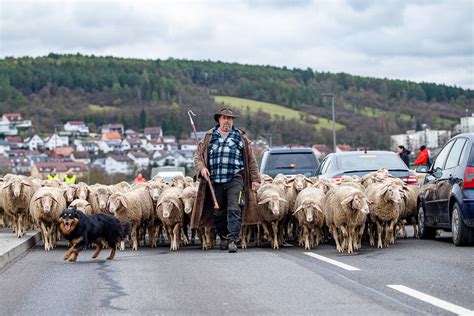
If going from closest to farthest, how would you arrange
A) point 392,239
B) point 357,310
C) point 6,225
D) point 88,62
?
point 357,310 < point 392,239 < point 6,225 < point 88,62

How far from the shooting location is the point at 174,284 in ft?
36.9

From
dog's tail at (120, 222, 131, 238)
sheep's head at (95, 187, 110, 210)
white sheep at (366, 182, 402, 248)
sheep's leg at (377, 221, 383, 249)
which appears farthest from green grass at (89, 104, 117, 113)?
sheep's leg at (377, 221, 383, 249)

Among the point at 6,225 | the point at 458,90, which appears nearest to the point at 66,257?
the point at 6,225

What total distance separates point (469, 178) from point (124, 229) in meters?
5.60

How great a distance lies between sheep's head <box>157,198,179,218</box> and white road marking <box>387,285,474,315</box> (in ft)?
25.9

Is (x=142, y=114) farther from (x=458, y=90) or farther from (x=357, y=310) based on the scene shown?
(x=357, y=310)

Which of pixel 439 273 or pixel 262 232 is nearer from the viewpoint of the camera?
pixel 439 273

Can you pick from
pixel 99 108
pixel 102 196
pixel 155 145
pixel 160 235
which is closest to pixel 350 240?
pixel 160 235

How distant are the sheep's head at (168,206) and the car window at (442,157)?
466cm

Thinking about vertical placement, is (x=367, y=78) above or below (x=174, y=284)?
above

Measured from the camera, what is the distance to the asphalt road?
9250mm

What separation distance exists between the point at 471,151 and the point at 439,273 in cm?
449

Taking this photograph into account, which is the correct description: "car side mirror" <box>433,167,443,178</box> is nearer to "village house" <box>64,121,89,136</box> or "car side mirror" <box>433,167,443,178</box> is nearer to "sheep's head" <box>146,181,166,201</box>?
"sheep's head" <box>146,181,166,201</box>

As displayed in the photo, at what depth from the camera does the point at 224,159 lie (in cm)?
1691
